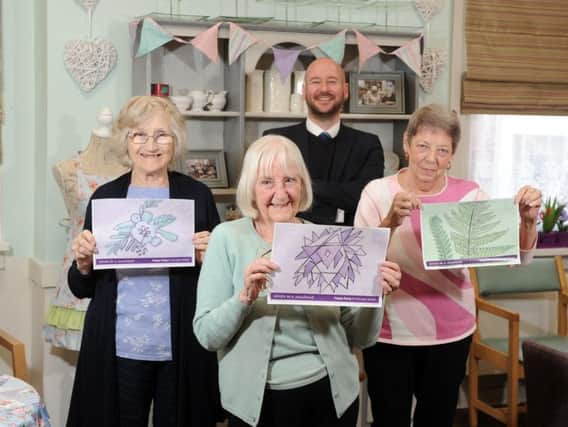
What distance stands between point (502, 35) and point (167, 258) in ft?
8.00

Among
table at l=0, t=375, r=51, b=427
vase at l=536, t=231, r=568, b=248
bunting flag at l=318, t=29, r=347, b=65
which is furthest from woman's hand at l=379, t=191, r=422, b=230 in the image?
vase at l=536, t=231, r=568, b=248

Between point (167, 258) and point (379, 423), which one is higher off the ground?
point (167, 258)

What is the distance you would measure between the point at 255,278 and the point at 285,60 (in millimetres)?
1785

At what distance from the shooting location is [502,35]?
4066mm

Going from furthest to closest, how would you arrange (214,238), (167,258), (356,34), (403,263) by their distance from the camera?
(356,34)
(403,263)
(167,258)
(214,238)

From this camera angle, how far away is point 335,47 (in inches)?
139

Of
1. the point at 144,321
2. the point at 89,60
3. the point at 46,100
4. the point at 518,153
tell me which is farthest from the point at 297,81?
the point at 144,321

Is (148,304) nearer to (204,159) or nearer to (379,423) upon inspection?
(379,423)

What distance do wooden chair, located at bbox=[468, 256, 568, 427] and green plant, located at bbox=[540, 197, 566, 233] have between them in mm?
221

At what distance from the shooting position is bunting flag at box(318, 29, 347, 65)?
3.52 meters

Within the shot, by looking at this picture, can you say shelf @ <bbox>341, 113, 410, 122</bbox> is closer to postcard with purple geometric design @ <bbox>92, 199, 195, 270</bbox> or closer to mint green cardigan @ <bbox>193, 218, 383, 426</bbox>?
postcard with purple geometric design @ <bbox>92, 199, 195, 270</bbox>

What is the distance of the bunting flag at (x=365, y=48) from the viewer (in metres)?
3.58

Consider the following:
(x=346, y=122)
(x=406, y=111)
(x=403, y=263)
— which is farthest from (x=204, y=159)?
(x=403, y=263)

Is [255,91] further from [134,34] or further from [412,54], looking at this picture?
[412,54]
